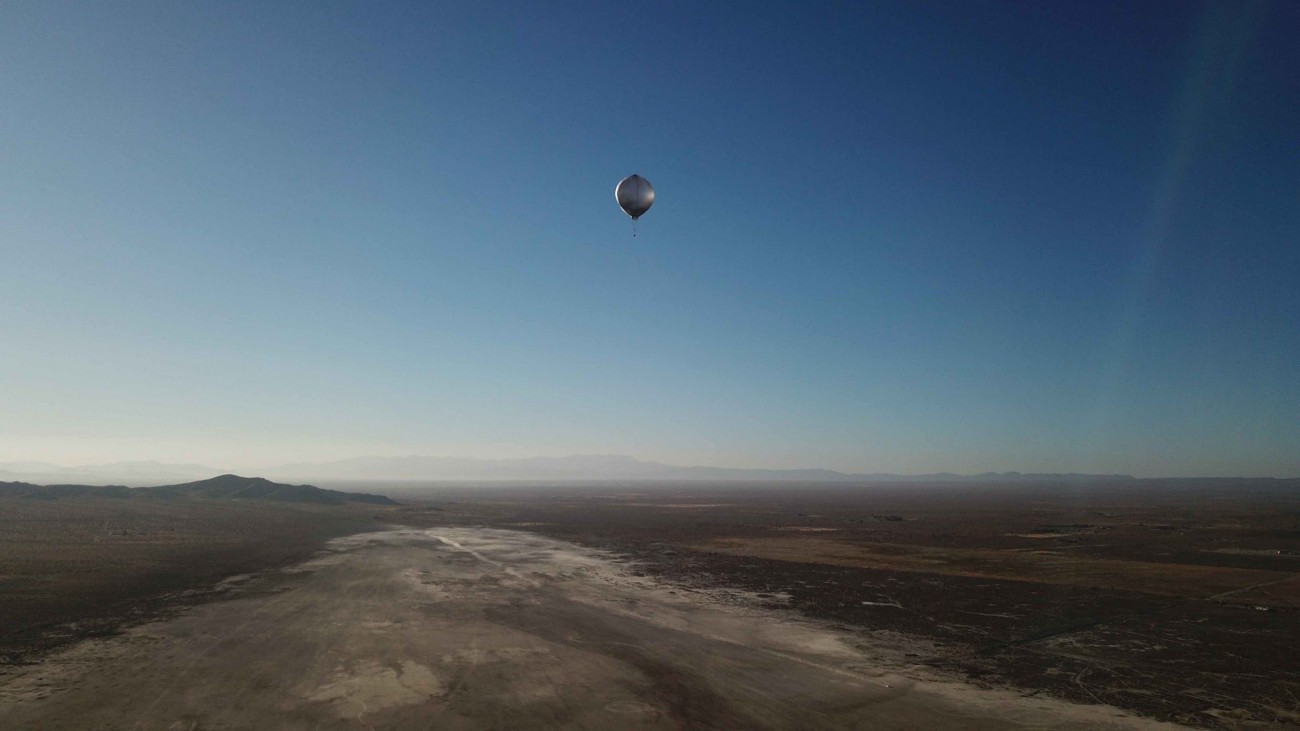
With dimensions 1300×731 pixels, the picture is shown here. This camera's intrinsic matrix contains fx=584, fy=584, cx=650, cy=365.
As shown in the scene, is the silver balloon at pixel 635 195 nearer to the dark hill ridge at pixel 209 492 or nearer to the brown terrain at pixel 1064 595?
the brown terrain at pixel 1064 595

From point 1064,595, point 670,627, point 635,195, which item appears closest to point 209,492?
point 635,195

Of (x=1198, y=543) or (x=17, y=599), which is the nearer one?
(x=17, y=599)

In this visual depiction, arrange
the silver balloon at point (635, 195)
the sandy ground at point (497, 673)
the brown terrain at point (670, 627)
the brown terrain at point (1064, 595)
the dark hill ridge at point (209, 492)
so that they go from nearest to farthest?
1. the sandy ground at point (497, 673)
2. the brown terrain at point (670, 627)
3. the brown terrain at point (1064, 595)
4. the silver balloon at point (635, 195)
5. the dark hill ridge at point (209, 492)

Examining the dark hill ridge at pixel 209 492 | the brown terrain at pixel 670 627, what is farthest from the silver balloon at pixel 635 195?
the dark hill ridge at pixel 209 492

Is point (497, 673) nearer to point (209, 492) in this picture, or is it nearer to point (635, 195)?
point (635, 195)

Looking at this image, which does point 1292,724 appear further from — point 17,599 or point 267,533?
point 267,533

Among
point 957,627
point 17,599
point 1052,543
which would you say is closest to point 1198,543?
point 1052,543
